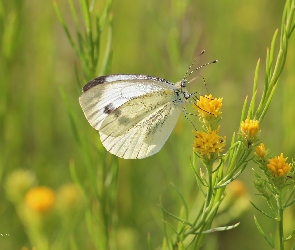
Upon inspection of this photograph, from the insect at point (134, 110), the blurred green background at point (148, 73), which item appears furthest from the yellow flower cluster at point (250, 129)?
the blurred green background at point (148, 73)

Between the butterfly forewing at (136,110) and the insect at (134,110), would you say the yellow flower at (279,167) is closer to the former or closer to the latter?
the insect at (134,110)

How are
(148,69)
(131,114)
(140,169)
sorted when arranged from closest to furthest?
(131,114) < (140,169) < (148,69)

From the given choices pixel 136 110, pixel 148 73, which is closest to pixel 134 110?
pixel 136 110

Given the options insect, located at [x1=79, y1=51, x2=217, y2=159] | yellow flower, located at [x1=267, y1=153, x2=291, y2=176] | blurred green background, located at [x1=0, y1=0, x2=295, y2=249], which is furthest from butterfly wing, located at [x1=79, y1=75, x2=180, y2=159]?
yellow flower, located at [x1=267, y1=153, x2=291, y2=176]

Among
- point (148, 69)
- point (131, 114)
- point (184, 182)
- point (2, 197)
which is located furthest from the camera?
point (148, 69)

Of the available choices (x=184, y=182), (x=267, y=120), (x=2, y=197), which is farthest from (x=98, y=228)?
(x=267, y=120)

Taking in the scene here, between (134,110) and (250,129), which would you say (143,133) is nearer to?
(134,110)

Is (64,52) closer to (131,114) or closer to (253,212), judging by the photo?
(253,212)
